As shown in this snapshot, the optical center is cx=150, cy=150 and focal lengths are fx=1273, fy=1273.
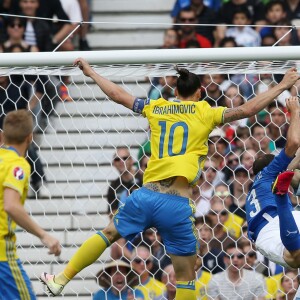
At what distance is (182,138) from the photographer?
8.73 metres

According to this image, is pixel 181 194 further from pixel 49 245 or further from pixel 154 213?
pixel 49 245

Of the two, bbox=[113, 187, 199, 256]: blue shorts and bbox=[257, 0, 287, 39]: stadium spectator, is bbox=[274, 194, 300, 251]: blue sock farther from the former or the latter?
bbox=[257, 0, 287, 39]: stadium spectator

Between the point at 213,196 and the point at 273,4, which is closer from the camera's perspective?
the point at 213,196

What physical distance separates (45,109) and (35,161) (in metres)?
0.98

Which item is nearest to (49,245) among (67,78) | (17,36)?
(67,78)

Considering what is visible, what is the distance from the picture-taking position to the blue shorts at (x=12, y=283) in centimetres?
795

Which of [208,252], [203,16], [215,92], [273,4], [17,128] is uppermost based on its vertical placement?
[273,4]

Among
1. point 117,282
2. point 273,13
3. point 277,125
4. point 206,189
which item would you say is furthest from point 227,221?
point 273,13

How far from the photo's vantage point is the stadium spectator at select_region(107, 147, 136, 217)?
1065 centimetres

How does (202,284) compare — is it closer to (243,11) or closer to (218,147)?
(218,147)

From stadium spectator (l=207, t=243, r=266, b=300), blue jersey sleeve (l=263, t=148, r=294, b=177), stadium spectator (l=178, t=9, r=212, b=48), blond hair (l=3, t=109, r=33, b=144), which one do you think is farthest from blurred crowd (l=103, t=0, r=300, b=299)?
blond hair (l=3, t=109, r=33, b=144)

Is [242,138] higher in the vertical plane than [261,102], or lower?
lower

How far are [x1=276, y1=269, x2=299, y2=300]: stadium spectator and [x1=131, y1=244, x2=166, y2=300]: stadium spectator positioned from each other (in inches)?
38.7

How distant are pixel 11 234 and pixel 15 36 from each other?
18.3ft
